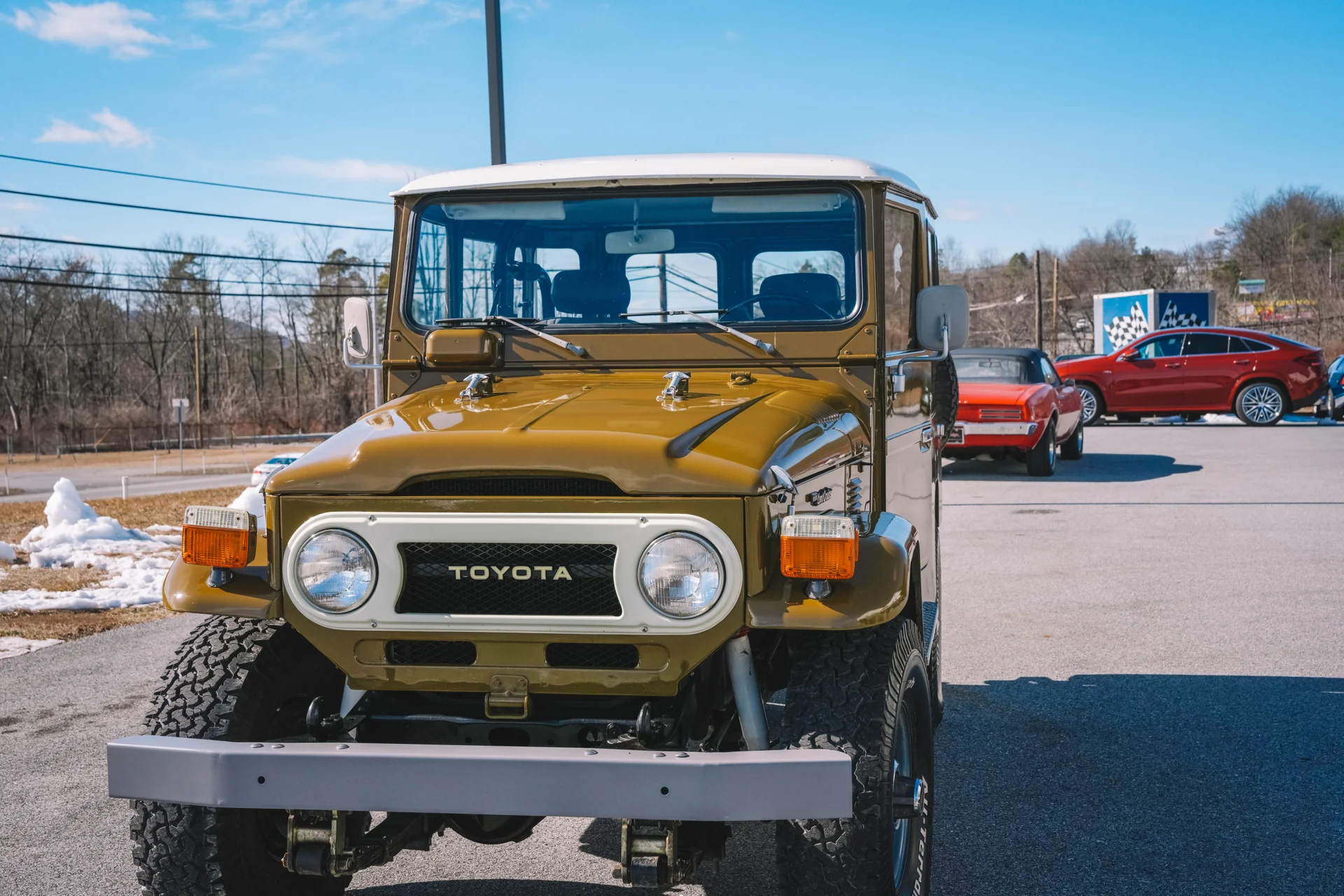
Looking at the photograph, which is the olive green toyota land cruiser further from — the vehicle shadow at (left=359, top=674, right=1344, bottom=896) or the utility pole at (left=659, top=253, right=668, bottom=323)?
the vehicle shadow at (left=359, top=674, right=1344, bottom=896)

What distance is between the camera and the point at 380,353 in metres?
4.36

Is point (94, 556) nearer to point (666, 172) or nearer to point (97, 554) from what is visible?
point (97, 554)

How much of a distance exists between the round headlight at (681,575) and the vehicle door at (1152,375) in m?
21.5

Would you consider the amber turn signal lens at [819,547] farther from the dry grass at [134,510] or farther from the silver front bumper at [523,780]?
the dry grass at [134,510]

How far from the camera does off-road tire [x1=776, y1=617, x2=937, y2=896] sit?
2711 mm

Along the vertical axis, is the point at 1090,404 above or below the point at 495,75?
below

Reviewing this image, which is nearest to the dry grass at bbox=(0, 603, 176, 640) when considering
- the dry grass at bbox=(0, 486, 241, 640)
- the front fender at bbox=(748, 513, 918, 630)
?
the dry grass at bbox=(0, 486, 241, 640)

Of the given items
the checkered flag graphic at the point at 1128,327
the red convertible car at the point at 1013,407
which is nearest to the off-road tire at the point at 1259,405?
the red convertible car at the point at 1013,407

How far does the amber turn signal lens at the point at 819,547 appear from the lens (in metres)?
2.69

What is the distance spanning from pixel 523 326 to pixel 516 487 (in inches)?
52.5

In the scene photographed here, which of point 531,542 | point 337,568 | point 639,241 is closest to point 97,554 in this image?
point 639,241

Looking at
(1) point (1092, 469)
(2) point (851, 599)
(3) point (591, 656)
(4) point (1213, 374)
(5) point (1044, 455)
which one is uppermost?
(4) point (1213, 374)

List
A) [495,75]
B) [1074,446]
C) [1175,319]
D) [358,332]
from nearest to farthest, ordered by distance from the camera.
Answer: [358,332] < [495,75] < [1074,446] < [1175,319]

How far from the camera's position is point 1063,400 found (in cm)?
1666
